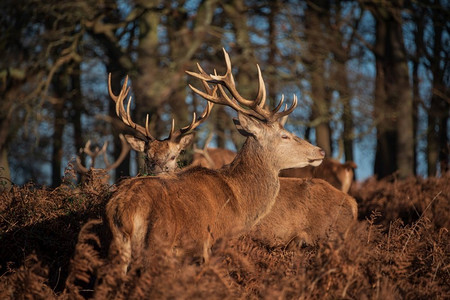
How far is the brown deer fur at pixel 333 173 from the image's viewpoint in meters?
11.1

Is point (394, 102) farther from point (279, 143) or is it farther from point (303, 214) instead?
point (279, 143)

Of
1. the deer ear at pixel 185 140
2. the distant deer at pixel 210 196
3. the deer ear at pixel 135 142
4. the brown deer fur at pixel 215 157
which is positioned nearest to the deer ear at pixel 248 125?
the distant deer at pixel 210 196

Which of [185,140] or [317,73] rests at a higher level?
[185,140]

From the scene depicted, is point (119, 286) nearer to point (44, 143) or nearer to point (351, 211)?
point (351, 211)

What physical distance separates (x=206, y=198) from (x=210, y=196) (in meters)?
0.10

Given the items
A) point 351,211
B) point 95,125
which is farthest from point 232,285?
point 95,125

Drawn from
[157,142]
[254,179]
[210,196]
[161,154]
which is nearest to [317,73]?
[157,142]

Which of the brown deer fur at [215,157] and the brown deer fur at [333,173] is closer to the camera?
the brown deer fur at [333,173]

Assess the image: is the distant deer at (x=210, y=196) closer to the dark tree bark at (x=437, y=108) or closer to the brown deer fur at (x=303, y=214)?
the brown deer fur at (x=303, y=214)

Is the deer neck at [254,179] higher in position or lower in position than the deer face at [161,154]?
higher

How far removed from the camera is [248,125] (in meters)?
6.16

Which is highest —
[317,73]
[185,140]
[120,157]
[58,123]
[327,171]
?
[185,140]

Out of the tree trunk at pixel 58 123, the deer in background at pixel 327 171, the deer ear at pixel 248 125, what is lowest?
the tree trunk at pixel 58 123

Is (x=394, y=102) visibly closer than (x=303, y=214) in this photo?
No
